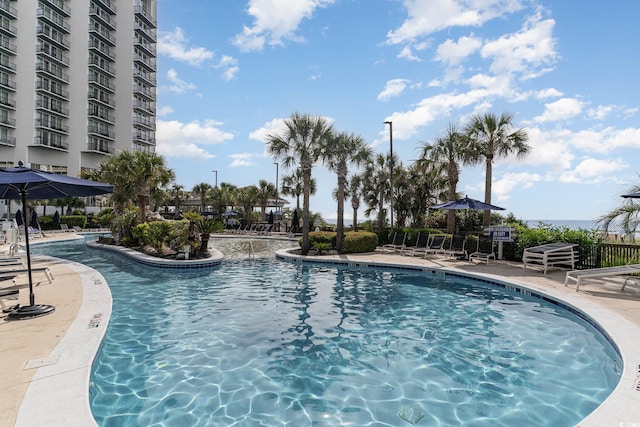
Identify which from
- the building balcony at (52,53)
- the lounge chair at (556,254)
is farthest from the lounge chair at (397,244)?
the building balcony at (52,53)

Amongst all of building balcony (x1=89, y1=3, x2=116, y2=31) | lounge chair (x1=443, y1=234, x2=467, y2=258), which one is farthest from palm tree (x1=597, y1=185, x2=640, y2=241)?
building balcony (x1=89, y1=3, x2=116, y2=31)

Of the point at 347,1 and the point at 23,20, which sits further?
the point at 23,20

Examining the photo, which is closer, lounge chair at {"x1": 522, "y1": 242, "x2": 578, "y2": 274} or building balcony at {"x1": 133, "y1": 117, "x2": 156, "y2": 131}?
lounge chair at {"x1": 522, "y1": 242, "x2": 578, "y2": 274}

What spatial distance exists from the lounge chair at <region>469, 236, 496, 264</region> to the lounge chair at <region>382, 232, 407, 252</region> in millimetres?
3860

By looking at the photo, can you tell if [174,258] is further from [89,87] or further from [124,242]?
[89,87]

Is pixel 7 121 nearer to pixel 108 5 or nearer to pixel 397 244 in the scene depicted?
pixel 108 5

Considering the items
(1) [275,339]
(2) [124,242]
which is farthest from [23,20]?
(1) [275,339]

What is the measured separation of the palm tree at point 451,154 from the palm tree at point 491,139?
43cm

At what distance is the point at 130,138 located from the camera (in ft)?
183

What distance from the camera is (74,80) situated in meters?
49.8

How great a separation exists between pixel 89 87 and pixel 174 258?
4762 cm

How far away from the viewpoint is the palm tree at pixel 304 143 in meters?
17.3

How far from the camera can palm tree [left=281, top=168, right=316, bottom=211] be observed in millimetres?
38125

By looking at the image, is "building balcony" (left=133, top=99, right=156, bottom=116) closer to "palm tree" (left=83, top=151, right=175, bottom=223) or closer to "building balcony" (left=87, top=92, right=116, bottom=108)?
"building balcony" (left=87, top=92, right=116, bottom=108)
